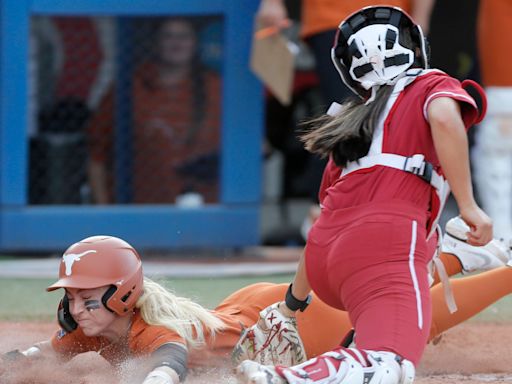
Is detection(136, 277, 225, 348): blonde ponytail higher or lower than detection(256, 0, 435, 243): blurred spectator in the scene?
lower

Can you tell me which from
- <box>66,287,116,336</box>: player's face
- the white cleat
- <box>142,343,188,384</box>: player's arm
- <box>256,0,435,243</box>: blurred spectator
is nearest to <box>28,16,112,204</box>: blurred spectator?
<box>256,0,435,243</box>: blurred spectator

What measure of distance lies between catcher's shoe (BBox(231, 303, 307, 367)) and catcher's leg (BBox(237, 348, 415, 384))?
1.81 ft

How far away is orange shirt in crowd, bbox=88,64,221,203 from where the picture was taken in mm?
7457

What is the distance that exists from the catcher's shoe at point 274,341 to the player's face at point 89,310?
0.47 m

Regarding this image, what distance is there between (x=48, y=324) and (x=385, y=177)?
2167mm

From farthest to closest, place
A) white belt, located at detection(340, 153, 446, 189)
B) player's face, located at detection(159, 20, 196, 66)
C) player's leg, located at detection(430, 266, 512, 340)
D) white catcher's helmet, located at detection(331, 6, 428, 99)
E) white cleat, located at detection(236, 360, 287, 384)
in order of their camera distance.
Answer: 1. player's face, located at detection(159, 20, 196, 66)
2. player's leg, located at detection(430, 266, 512, 340)
3. white catcher's helmet, located at detection(331, 6, 428, 99)
4. white belt, located at detection(340, 153, 446, 189)
5. white cleat, located at detection(236, 360, 287, 384)

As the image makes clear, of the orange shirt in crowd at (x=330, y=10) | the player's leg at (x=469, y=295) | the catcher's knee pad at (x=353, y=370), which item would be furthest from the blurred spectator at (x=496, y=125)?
the catcher's knee pad at (x=353, y=370)

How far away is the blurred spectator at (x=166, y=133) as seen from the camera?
7.43 meters

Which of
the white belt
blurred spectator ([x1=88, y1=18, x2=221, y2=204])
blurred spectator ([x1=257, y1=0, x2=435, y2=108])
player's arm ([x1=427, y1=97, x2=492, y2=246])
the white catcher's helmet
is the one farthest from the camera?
blurred spectator ([x1=88, y1=18, x2=221, y2=204])

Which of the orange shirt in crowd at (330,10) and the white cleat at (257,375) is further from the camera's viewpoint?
the orange shirt in crowd at (330,10)

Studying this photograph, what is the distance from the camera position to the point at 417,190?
3506 millimetres

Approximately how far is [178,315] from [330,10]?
296 centimetres

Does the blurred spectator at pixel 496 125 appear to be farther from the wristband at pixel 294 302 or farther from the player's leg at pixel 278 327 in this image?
the wristband at pixel 294 302

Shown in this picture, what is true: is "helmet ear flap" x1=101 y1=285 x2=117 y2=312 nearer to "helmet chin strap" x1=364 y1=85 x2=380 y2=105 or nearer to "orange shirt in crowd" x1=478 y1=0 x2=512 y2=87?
"helmet chin strap" x1=364 y1=85 x2=380 y2=105
